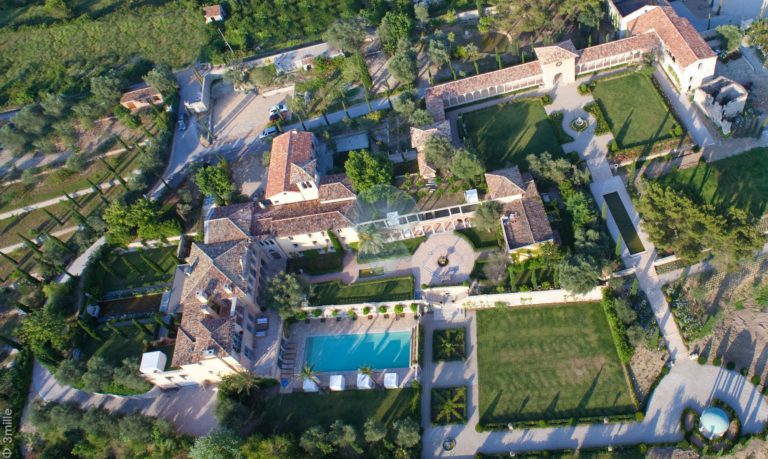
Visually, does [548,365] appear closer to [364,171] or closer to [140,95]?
[364,171]

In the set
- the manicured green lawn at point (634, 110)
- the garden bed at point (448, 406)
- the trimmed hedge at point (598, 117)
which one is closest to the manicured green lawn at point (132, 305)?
the garden bed at point (448, 406)

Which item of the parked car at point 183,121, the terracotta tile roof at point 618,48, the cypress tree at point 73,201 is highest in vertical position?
the terracotta tile roof at point 618,48

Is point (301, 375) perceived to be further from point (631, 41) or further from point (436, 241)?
point (631, 41)

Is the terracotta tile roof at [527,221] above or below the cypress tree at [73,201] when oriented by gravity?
above

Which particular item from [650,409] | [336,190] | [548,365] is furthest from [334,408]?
[650,409]

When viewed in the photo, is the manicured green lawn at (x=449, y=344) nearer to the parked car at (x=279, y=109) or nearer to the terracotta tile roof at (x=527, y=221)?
the terracotta tile roof at (x=527, y=221)

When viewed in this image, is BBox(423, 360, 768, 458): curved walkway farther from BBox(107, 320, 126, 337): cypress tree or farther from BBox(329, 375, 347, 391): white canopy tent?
BBox(107, 320, 126, 337): cypress tree
